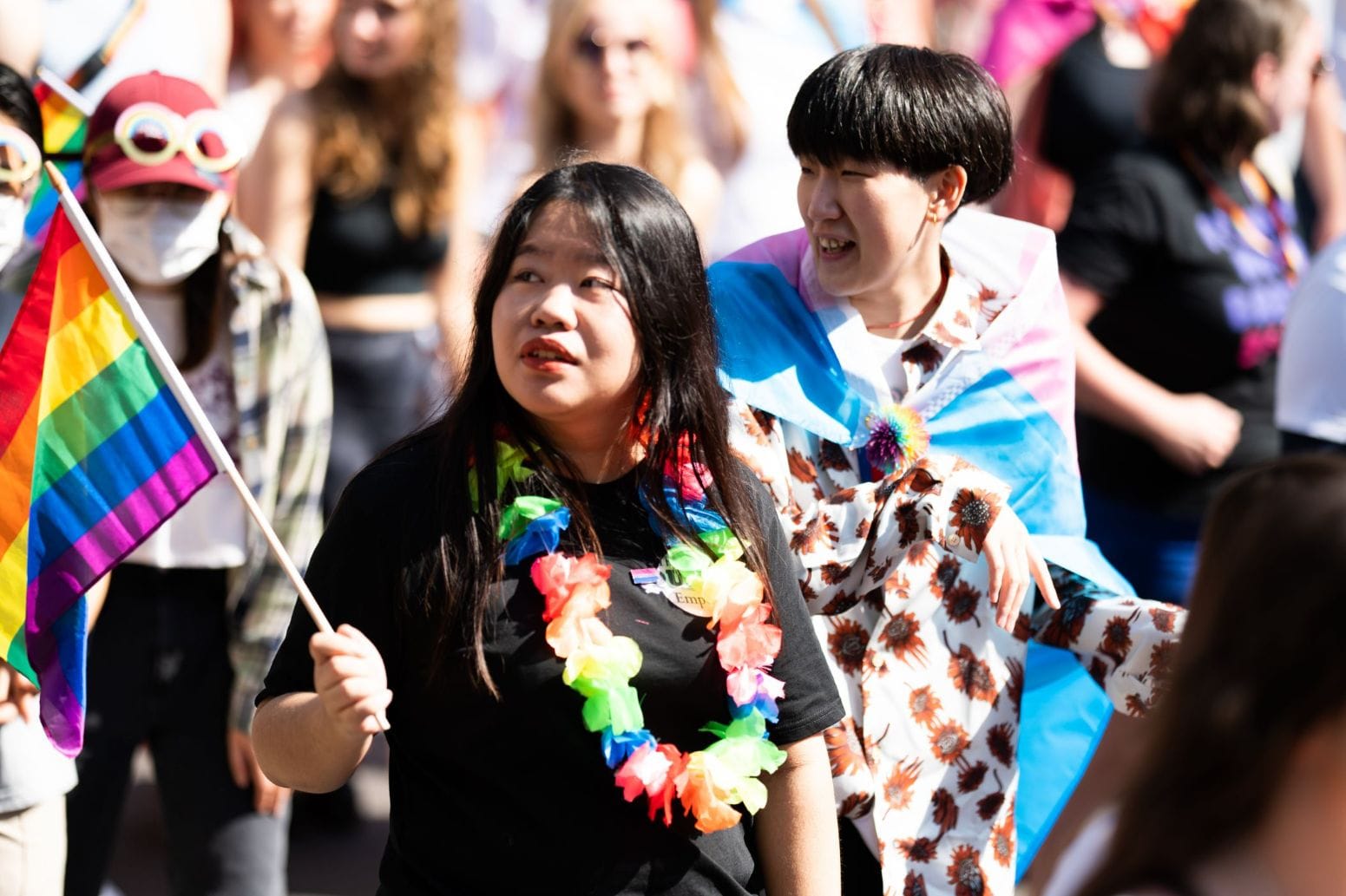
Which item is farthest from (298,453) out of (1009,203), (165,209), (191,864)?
(1009,203)

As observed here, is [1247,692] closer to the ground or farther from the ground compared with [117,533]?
farther from the ground

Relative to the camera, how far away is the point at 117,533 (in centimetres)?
261

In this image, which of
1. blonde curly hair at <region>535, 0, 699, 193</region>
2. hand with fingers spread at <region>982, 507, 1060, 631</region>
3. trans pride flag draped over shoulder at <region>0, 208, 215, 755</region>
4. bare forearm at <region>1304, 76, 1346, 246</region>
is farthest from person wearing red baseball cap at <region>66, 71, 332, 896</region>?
bare forearm at <region>1304, 76, 1346, 246</region>

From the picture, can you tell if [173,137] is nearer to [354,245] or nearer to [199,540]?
[199,540]

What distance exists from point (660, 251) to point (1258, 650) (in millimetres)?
1111

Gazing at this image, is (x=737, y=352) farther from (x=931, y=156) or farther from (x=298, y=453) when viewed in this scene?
(x=298, y=453)

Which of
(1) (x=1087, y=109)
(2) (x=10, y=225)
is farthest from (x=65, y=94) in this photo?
(1) (x=1087, y=109)

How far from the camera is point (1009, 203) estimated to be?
5895 mm

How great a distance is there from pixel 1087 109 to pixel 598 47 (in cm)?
146

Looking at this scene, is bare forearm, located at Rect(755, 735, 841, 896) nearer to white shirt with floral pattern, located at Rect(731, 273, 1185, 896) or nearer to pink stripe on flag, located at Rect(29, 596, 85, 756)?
white shirt with floral pattern, located at Rect(731, 273, 1185, 896)

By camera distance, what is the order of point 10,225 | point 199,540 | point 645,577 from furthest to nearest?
point 199,540 → point 10,225 → point 645,577

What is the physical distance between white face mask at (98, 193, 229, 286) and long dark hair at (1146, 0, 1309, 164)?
7.95ft

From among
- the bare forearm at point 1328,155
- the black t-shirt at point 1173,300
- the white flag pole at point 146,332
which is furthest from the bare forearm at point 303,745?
the bare forearm at point 1328,155

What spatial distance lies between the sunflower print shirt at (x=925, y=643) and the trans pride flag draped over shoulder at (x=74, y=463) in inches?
33.0
